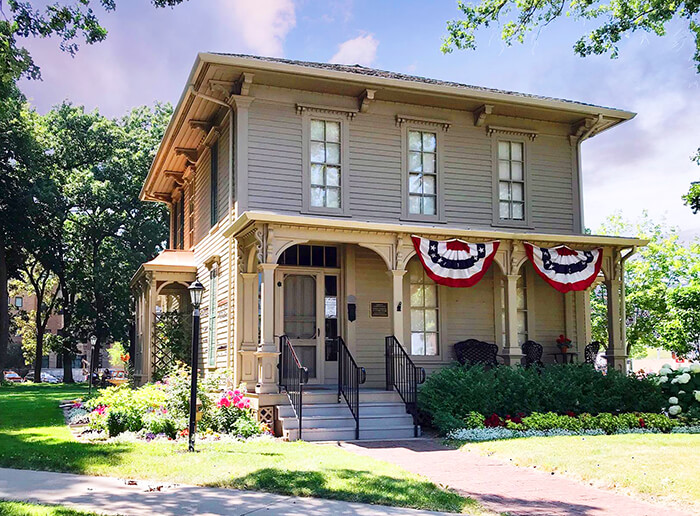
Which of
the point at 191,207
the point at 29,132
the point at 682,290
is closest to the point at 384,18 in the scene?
the point at 191,207

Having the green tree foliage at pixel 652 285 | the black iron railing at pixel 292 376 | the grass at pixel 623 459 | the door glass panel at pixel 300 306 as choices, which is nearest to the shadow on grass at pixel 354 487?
the grass at pixel 623 459

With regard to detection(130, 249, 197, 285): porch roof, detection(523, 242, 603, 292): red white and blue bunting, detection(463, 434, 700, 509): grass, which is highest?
detection(130, 249, 197, 285): porch roof

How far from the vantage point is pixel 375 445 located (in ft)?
37.5

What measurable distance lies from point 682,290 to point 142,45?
60.4 feet

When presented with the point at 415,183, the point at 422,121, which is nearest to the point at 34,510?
the point at 415,183

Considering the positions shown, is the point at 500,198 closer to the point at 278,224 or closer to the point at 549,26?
the point at 549,26

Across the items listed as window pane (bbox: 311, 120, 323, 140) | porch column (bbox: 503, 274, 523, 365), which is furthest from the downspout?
window pane (bbox: 311, 120, 323, 140)

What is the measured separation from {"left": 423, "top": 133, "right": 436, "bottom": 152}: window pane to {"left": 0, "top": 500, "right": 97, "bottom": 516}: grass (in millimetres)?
10762

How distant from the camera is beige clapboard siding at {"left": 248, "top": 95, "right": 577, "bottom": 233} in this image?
555 inches

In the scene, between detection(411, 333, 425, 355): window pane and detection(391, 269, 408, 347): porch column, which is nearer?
detection(391, 269, 408, 347): porch column

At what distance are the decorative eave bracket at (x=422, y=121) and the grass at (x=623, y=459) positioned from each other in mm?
6907

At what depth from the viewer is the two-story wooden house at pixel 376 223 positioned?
44.1 feet

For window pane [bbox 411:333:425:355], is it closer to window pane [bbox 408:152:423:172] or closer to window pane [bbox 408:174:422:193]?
window pane [bbox 408:174:422:193]

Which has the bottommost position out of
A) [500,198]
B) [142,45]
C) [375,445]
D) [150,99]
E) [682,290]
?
[375,445]
